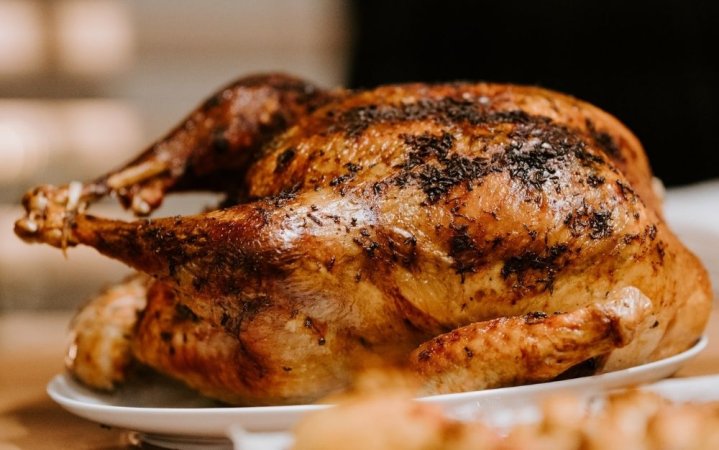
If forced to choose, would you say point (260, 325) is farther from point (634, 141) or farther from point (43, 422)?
point (634, 141)

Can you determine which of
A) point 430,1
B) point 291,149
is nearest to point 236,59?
point 430,1

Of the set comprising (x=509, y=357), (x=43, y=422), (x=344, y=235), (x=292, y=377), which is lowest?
(x=43, y=422)

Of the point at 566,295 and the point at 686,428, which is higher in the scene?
the point at 686,428

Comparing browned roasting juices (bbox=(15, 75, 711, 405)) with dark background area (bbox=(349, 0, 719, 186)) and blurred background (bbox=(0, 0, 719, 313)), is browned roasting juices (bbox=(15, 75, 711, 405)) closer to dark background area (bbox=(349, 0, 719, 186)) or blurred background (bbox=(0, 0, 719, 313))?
dark background area (bbox=(349, 0, 719, 186))

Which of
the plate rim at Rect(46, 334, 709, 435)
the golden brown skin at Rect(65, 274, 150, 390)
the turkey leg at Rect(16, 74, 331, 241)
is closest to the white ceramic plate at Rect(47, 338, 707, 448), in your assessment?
the plate rim at Rect(46, 334, 709, 435)

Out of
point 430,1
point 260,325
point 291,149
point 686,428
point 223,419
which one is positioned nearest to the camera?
point 686,428

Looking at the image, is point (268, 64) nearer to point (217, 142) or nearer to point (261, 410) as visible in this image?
point (217, 142)

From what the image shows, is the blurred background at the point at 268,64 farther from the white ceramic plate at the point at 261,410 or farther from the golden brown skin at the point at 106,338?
the white ceramic plate at the point at 261,410

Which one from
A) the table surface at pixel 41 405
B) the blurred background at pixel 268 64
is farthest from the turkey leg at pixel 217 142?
the blurred background at pixel 268 64
